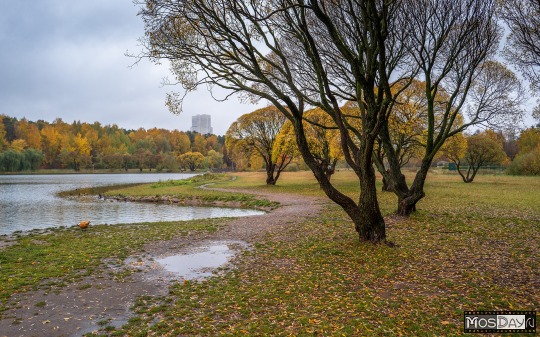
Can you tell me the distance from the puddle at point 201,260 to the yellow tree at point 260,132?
31.2 m

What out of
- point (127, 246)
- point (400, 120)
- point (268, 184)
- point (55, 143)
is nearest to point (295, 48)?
point (127, 246)

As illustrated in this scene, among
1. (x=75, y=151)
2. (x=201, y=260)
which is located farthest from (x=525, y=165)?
(x=75, y=151)

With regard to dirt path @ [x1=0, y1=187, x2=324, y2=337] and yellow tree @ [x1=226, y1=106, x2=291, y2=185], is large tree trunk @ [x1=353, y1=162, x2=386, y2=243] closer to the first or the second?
dirt path @ [x1=0, y1=187, x2=324, y2=337]

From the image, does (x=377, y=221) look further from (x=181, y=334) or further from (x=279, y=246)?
(x=181, y=334)

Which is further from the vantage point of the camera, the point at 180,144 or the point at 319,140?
the point at 180,144

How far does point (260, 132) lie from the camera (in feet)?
145

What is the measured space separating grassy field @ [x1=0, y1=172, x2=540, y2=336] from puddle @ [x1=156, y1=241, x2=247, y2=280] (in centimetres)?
65

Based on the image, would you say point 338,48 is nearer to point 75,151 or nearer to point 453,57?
point 453,57

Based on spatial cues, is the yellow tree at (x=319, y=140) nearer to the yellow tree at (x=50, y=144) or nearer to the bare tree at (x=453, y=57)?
the bare tree at (x=453, y=57)

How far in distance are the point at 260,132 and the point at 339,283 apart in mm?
37086

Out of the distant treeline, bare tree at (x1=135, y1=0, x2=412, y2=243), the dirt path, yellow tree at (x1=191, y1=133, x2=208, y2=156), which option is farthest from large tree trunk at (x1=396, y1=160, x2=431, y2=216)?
yellow tree at (x1=191, y1=133, x2=208, y2=156)

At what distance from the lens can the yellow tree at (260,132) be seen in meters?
43.8

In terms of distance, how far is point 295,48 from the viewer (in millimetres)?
14500

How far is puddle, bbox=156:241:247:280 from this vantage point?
950 cm
